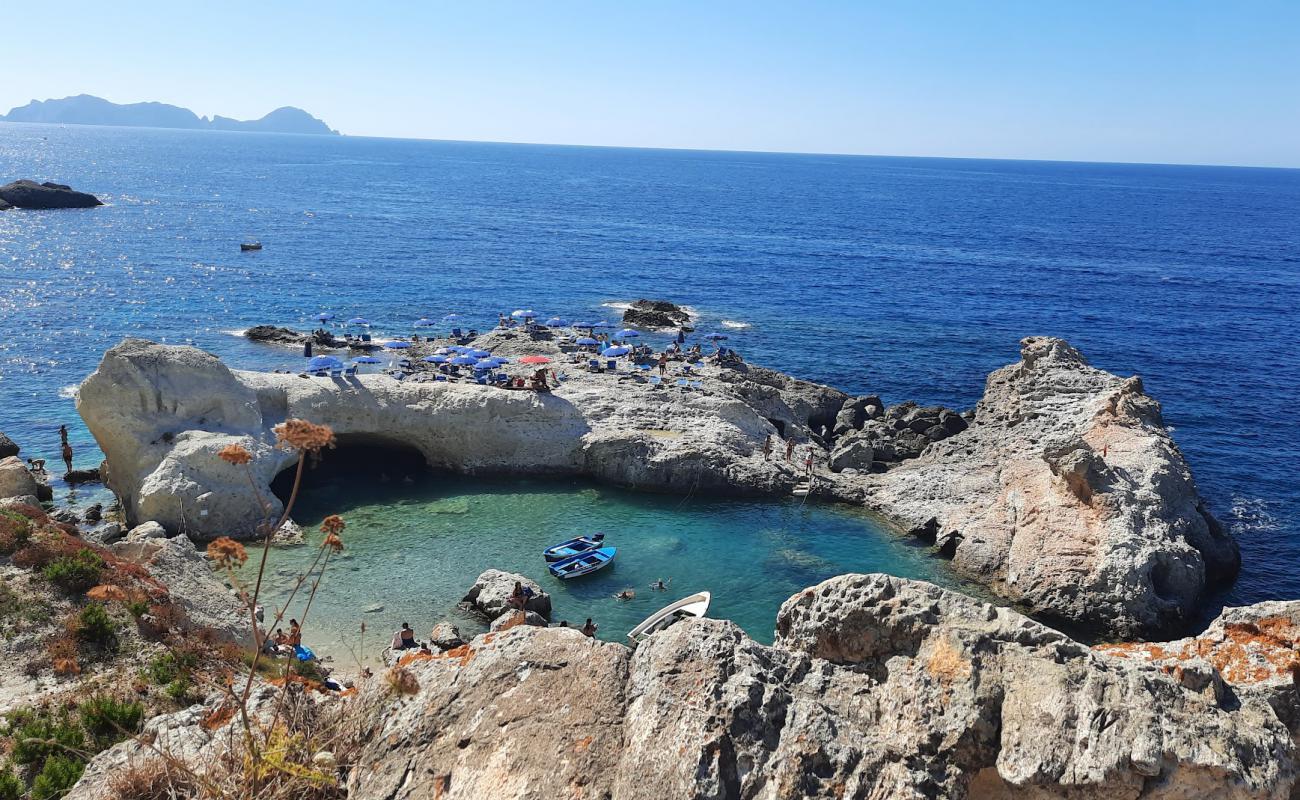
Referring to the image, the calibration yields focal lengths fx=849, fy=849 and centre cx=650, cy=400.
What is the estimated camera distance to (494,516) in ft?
135

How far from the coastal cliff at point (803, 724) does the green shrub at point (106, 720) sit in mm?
3243

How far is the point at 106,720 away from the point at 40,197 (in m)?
155

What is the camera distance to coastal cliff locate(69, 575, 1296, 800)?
11273 mm

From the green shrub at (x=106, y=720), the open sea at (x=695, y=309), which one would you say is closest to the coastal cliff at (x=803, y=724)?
the green shrub at (x=106, y=720)

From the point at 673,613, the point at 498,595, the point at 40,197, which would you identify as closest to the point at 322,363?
the point at 498,595

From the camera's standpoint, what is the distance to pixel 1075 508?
119ft

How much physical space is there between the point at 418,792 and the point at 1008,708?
836 centimetres

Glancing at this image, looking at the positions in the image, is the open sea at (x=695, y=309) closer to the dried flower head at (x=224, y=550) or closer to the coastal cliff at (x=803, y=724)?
the coastal cliff at (x=803, y=724)

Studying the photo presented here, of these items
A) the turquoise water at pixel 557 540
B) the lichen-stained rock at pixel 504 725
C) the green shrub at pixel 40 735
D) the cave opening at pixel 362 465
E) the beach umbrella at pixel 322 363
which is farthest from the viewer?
the beach umbrella at pixel 322 363

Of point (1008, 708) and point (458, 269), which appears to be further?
point (458, 269)

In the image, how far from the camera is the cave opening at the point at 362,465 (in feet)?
145

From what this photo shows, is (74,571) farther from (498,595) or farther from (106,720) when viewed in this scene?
(498,595)

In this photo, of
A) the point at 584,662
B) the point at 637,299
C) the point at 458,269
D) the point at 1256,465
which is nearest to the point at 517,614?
the point at 584,662

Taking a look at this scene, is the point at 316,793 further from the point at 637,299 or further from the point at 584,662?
the point at 637,299
